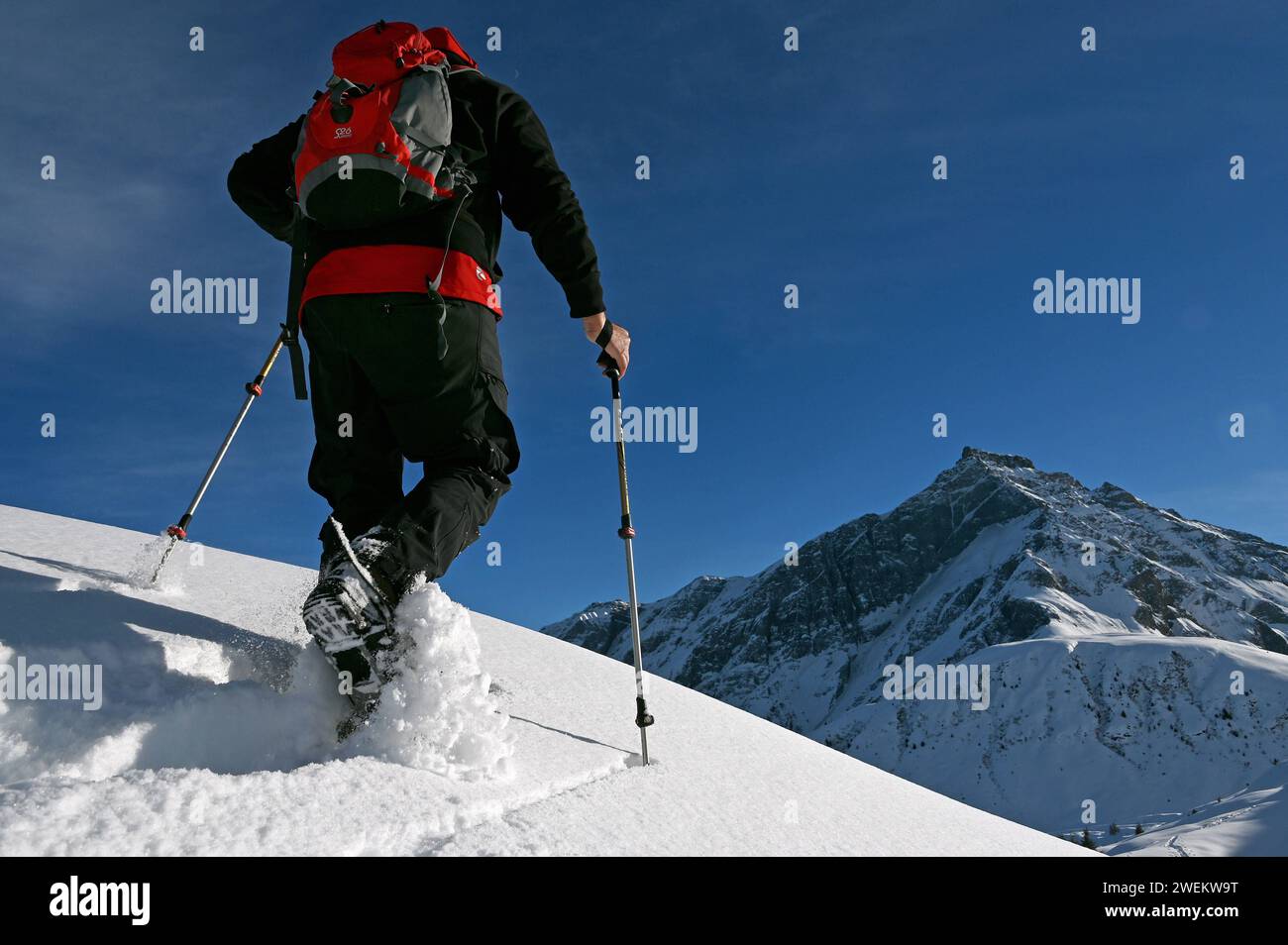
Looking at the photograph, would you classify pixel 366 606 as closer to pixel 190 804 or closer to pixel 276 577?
pixel 190 804

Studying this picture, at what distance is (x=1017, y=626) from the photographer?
17375 centimetres

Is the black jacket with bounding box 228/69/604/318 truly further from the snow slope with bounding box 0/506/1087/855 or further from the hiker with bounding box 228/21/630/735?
the snow slope with bounding box 0/506/1087/855

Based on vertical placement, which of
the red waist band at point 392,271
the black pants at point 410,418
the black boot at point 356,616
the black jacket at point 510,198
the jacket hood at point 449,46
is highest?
the jacket hood at point 449,46

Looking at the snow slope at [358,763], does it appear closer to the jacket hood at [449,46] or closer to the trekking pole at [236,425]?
the trekking pole at [236,425]

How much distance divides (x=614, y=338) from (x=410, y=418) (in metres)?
0.85

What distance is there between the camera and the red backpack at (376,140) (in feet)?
8.83

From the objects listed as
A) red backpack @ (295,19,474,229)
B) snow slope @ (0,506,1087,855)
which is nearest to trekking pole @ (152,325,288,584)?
snow slope @ (0,506,1087,855)

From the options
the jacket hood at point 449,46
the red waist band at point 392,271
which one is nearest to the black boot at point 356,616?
the red waist band at point 392,271

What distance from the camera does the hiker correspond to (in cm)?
255

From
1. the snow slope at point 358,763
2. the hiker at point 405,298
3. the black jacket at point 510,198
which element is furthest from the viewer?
the black jacket at point 510,198

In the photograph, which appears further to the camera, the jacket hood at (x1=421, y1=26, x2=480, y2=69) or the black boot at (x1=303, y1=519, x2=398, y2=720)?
the jacket hood at (x1=421, y1=26, x2=480, y2=69)

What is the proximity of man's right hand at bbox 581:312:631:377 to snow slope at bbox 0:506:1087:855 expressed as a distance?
1.18 m

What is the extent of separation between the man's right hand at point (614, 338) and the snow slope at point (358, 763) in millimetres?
1181

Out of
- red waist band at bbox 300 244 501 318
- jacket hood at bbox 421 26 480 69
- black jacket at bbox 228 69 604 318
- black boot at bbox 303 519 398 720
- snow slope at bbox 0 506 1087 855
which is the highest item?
jacket hood at bbox 421 26 480 69
